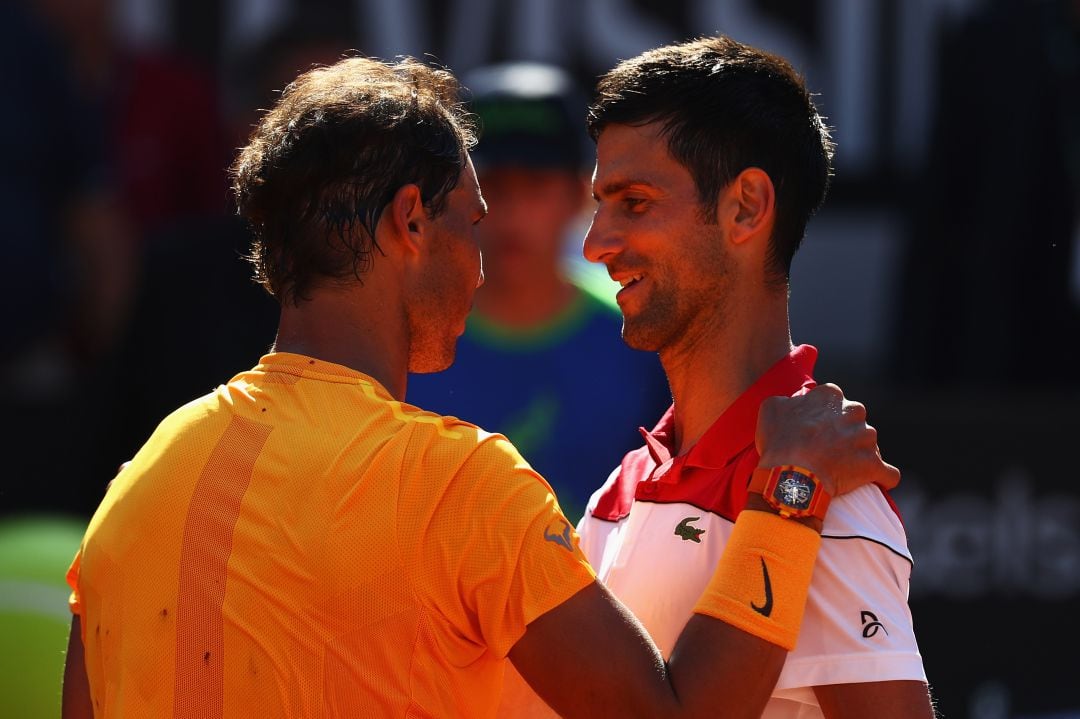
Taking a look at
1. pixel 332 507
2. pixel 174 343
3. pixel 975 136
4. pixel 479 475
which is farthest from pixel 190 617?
pixel 975 136

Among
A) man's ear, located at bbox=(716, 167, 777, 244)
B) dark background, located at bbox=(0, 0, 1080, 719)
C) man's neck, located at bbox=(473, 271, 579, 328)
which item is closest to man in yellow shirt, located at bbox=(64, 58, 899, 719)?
man's ear, located at bbox=(716, 167, 777, 244)

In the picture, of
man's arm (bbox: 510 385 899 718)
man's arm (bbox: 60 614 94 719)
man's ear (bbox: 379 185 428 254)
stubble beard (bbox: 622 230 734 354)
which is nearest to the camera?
man's arm (bbox: 510 385 899 718)

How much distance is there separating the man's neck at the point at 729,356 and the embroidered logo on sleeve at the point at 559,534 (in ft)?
1.49

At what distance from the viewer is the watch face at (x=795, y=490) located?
7.43 feet

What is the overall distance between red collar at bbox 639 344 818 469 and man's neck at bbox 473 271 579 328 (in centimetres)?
161

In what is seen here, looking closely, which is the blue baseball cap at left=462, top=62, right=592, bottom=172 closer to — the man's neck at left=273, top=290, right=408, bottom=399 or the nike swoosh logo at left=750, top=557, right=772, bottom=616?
the man's neck at left=273, top=290, right=408, bottom=399

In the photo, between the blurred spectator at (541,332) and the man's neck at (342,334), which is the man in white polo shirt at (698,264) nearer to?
the man's neck at (342,334)

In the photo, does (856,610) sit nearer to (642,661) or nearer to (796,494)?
(796,494)

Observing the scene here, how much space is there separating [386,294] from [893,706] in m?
0.94

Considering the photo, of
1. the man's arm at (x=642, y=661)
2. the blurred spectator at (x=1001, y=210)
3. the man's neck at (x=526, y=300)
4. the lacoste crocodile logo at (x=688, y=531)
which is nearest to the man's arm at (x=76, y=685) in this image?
the man's arm at (x=642, y=661)

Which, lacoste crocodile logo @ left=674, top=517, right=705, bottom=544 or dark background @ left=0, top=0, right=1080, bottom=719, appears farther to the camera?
dark background @ left=0, top=0, right=1080, bottom=719

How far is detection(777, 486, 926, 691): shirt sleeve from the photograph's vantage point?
2.24 m

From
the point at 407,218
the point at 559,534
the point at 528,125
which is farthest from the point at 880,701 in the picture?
the point at 528,125

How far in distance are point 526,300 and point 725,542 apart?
1868 millimetres
